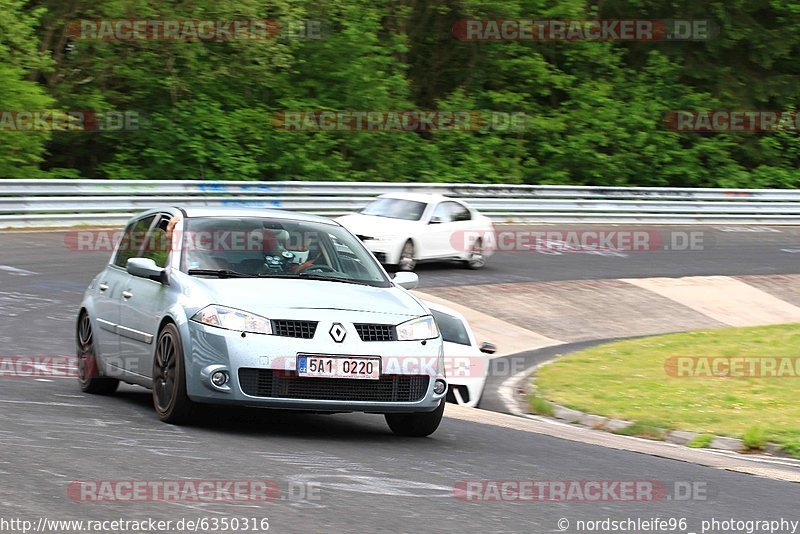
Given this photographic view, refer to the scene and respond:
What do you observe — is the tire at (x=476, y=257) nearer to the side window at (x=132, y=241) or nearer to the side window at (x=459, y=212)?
the side window at (x=459, y=212)

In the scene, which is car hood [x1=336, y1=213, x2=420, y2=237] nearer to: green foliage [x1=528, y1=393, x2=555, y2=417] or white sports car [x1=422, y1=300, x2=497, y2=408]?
white sports car [x1=422, y1=300, x2=497, y2=408]

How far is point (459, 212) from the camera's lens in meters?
24.7

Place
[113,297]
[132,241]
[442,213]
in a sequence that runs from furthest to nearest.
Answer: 1. [442,213]
2. [132,241]
3. [113,297]

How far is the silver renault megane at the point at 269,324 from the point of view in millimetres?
8336

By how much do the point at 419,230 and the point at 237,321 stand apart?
14887 mm

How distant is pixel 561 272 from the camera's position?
2492cm

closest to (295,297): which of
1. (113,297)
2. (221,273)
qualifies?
(221,273)

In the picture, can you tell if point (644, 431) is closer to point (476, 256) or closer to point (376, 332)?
point (376, 332)

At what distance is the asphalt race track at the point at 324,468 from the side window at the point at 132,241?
3.70ft

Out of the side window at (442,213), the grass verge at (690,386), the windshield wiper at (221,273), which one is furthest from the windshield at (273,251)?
the side window at (442,213)

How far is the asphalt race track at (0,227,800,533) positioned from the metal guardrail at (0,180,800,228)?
46.4 ft

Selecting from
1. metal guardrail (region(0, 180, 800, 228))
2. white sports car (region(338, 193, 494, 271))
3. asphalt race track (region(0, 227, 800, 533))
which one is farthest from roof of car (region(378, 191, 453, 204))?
asphalt race track (region(0, 227, 800, 533))

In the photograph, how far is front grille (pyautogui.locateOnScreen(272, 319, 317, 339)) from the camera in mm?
8367

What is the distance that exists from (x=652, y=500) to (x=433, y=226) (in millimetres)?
16735
